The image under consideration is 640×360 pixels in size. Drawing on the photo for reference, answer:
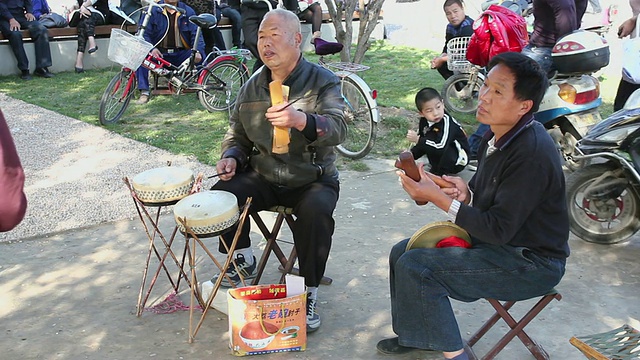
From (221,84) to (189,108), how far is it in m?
0.56

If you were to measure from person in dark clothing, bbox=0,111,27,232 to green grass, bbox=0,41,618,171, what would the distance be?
4387mm

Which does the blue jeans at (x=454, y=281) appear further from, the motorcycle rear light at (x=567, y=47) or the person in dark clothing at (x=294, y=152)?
the motorcycle rear light at (x=567, y=47)

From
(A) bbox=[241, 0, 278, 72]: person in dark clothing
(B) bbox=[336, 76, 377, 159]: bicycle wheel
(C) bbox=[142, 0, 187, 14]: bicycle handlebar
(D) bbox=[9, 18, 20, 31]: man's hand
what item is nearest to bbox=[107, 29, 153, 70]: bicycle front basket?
(C) bbox=[142, 0, 187, 14]: bicycle handlebar

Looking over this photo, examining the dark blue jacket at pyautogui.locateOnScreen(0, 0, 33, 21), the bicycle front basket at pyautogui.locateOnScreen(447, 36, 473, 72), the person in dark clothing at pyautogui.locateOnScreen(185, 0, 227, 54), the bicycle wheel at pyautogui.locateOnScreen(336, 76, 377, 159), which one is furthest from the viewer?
the dark blue jacket at pyautogui.locateOnScreen(0, 0, 33, 21)

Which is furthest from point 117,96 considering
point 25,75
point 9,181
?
point 9,181

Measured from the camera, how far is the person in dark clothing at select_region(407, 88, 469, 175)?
557 cm

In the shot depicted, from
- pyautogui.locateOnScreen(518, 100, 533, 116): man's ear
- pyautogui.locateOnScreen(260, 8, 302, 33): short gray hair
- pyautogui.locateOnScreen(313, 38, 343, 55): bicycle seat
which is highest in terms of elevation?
pyautogui.locateOnScreen(260, 8, 302, 33): short gray hair

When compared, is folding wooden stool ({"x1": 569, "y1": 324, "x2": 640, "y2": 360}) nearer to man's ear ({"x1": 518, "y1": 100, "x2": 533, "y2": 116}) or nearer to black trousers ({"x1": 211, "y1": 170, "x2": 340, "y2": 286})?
man's ear ({"x1": 518, "y1": 100, "x2": 533, "y2": 116})

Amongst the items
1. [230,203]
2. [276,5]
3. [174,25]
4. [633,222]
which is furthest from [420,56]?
[230,203]

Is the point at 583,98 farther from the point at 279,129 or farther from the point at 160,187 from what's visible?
the point at 160,187

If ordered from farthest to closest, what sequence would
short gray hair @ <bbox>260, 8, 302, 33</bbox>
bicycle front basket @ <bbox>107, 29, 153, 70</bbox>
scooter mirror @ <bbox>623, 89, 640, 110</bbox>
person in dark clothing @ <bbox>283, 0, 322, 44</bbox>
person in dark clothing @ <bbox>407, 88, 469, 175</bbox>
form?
person in dark clothing @ <bbox>283, 0, 322, 44</bbox>
bicycle front basket @ <bbox>107, 29, 153, 70</bbox>
person in dark clothing @ <bbox>407, 88, 469, 175</bbox>
scooter mirror @ <bbox>623, 89, 640, 110</bbox>
short gray hair @ <bbox>260, 8, 302, 33</bbox>

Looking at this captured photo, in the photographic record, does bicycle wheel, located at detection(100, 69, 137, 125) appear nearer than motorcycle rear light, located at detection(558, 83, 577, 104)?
No

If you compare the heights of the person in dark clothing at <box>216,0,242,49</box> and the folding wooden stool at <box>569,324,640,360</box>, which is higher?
the folding wooden stool at <box>569,324,640,360</box>

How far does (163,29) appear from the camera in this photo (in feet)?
26.8
